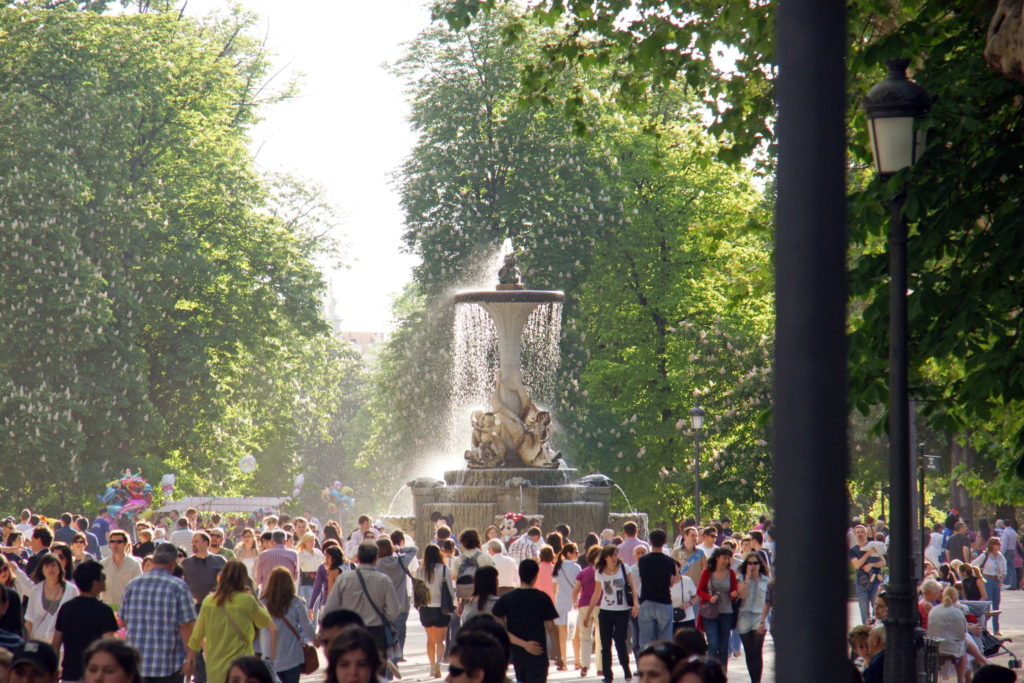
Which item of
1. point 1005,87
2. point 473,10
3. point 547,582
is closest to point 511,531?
point 547,582

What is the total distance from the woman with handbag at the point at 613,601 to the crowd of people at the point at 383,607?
2cm

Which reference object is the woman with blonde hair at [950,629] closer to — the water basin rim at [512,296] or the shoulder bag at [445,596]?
the shoulder bag at [445,596]

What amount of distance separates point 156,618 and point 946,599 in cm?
864

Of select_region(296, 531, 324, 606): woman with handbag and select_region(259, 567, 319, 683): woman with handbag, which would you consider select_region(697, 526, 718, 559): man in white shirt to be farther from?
select_region(259, 567, 319, 683): woman with handbag

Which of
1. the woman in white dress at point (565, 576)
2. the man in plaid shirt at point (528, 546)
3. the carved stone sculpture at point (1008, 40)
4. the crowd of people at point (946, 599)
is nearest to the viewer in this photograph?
the carved stone sculpture at point (1008, 40)

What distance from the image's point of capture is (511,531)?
83.2 ft

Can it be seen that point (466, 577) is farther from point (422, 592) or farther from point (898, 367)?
point (898, 367)

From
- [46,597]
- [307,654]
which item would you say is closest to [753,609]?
[307,654]

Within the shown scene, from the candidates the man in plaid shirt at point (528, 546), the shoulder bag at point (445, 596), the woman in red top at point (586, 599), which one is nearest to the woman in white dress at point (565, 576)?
the woman in red top at point (586, 599)

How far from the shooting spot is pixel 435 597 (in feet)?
63.1

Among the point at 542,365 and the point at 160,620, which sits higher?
the point at 542,365

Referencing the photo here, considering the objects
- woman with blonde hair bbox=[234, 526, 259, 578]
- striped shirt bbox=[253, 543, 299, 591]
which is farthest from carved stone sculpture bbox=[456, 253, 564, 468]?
striped shirt bbox=[253, 543, 299, 591]

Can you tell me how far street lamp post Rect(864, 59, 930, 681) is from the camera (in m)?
9.48

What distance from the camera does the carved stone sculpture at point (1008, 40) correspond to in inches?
392
